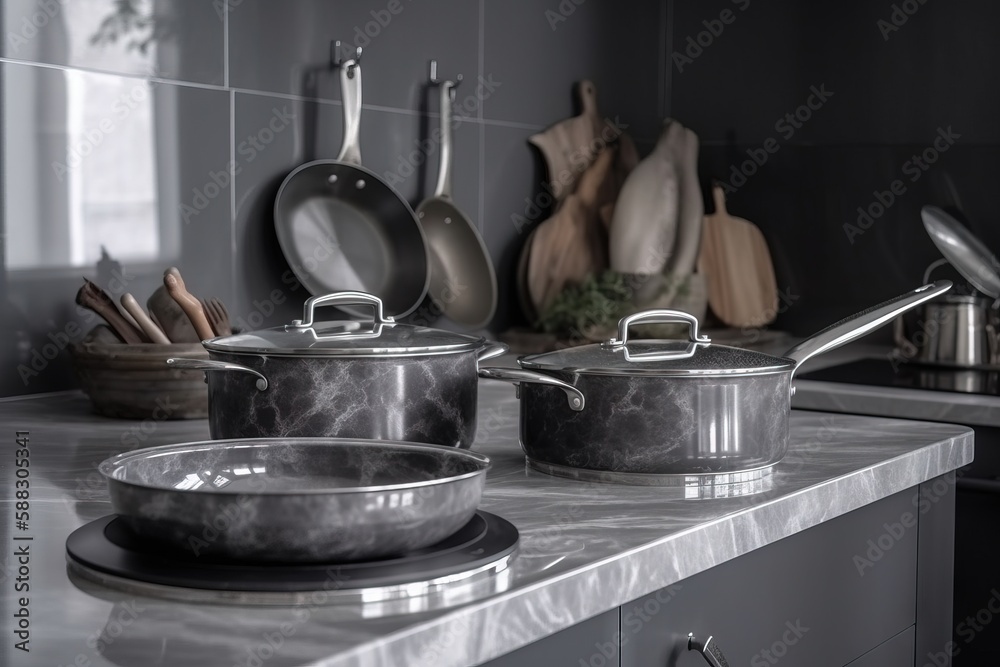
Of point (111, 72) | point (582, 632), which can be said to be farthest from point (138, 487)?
point (111, 72)

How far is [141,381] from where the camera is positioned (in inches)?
49.3

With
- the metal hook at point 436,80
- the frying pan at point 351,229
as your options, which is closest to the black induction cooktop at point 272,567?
the frying pan at point 351,229

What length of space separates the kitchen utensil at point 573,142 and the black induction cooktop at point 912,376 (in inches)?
24.4

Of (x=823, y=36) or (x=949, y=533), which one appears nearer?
(x=949, y=533)

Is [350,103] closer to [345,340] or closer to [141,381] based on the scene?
[141,381]

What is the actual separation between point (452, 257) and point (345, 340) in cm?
99

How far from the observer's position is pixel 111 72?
145 centimetres

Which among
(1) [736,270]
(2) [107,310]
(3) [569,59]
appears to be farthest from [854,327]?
(3) [569,59]

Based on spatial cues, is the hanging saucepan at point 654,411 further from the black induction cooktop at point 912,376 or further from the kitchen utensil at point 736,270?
the kitchen utensil at point 736,270

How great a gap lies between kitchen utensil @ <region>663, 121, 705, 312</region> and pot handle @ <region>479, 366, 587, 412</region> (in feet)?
3.60

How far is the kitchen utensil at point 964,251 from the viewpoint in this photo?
75.7 inches

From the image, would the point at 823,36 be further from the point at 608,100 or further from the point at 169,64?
the point at 169,64

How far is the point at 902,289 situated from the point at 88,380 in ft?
4.99

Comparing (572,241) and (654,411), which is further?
(572,241)
